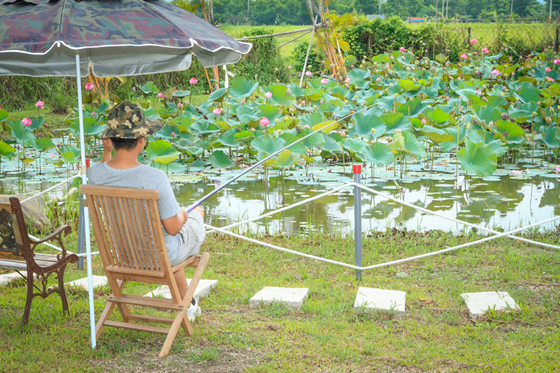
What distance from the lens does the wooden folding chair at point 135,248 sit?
2262 millimetres

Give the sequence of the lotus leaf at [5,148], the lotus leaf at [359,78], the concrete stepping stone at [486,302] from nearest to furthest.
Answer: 1. the concrete stepping stone at [486,302]
2. the lotus leaf at [5,148]
3. the lotus leaf at [359,78]

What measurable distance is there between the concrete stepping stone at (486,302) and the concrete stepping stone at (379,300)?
1.11 ft

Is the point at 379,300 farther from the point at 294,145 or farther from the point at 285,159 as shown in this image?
the point at 294,145

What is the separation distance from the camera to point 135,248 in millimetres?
2369

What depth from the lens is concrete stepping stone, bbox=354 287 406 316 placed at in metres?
2.82

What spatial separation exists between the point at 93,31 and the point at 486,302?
2.29 metres

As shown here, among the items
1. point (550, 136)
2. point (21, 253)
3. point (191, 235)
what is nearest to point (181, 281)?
point (191, 235)

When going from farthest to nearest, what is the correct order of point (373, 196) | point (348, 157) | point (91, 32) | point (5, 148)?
point (348, 157) < point (5, 148) < point (373, 196) < point (91, 32)

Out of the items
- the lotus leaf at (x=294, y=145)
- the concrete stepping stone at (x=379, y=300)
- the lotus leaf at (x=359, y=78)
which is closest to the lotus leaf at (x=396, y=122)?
the lotus leaf at (x=294, y=145)

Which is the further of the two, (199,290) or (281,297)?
(199,290)

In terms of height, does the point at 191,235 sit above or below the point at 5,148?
below

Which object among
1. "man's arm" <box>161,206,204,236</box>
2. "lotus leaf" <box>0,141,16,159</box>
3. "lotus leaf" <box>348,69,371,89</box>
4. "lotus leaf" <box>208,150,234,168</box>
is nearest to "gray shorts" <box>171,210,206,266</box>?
"man's arm" <box>161,206,204,236</box>

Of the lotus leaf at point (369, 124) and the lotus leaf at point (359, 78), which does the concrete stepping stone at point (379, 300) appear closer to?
the lotus leaf at point (369, 124)

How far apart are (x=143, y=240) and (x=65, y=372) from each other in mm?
615
